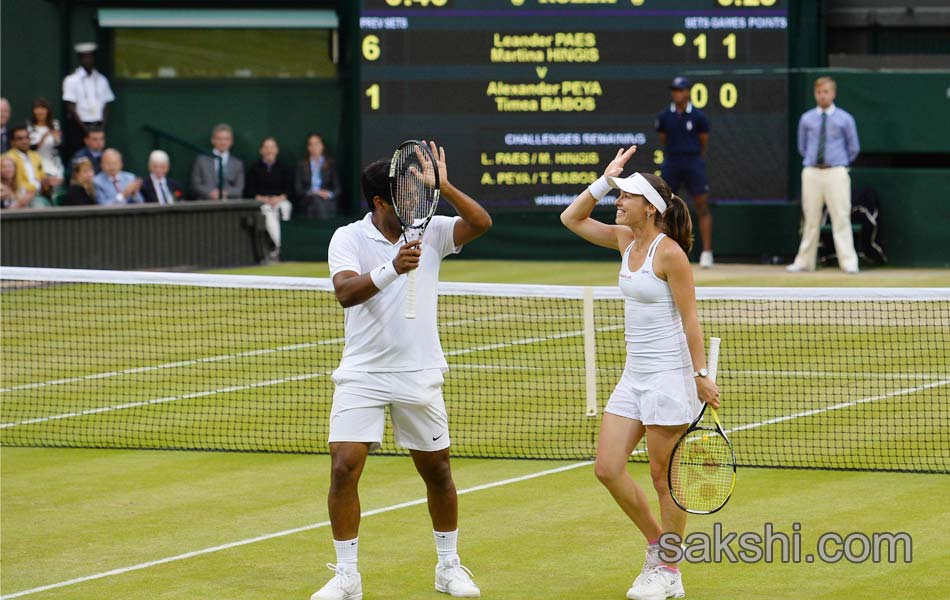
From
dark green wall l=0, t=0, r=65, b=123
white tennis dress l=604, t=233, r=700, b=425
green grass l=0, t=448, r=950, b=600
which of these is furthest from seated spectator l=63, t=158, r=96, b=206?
white tennis dress l=604, t=233, r=700, b=425

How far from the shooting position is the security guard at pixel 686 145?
20.1 metres

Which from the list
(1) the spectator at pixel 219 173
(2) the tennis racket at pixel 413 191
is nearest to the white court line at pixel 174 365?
(2) the tennis racket at pixel 413 191

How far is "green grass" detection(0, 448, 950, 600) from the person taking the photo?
748 cm

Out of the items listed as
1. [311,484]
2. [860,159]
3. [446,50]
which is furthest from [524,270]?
[311,484]

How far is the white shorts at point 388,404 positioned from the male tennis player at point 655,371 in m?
0.74

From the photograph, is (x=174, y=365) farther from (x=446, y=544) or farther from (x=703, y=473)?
(x=703, y=473)

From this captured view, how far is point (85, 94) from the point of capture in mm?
22938

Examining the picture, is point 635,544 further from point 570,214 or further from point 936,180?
point 936,180

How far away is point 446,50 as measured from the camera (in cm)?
2111

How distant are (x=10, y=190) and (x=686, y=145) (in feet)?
26.8

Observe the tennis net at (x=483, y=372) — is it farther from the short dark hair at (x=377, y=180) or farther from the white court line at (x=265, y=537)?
the short dark hair at (x=377, y=180)

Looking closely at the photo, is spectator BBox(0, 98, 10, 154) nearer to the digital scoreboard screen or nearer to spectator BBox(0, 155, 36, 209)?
spectator BBox(0, 155, 36, 209)

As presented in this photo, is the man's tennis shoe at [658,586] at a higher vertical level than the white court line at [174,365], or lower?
lower

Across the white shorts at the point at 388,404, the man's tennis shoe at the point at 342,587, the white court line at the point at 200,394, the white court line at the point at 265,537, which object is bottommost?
the white court line at the point at 265,537
